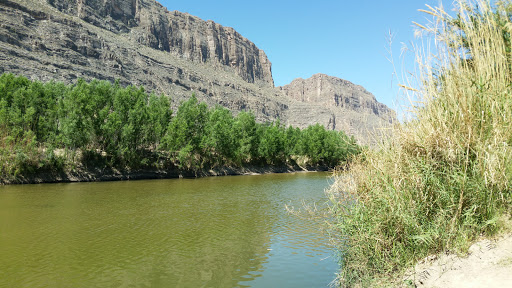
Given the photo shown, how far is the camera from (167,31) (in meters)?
165

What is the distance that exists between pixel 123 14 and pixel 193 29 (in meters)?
46.6

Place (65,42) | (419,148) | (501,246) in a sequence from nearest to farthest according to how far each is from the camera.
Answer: (501,246) → (419,148) → (65,42)

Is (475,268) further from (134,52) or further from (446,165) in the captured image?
(134,52)

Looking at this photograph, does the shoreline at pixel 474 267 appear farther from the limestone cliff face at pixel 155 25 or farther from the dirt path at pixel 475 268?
the limestone cliff face at pixel 155 25

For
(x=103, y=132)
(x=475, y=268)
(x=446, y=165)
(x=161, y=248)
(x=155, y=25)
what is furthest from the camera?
(x=155, y=25)

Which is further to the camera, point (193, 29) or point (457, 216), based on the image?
point (193, 29)

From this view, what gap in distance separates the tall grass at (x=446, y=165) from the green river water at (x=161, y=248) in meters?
2.36

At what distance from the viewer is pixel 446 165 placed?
16.8 ft

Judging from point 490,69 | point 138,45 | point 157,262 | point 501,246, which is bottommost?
point 157,262

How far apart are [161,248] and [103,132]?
35063mm

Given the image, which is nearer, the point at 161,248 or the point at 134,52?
the point at 161,248

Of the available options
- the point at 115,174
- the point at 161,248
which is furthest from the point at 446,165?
the point at 115,174

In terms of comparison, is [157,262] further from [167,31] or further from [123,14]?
[167,31]

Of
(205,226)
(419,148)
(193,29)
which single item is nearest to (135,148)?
(205,226)
